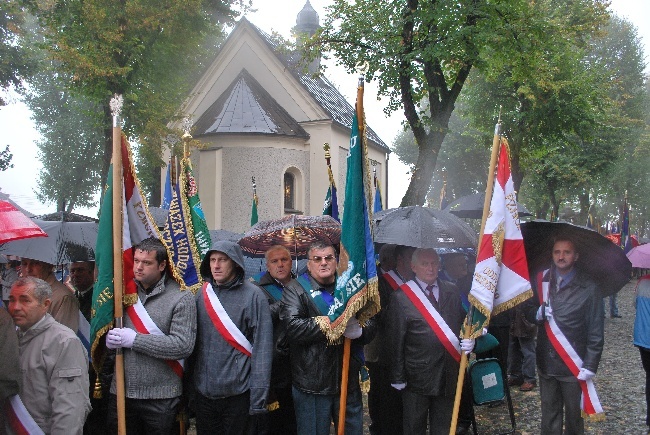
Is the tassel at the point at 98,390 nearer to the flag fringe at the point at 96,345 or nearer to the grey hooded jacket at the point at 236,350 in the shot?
the flag fringe at the point at 96,345

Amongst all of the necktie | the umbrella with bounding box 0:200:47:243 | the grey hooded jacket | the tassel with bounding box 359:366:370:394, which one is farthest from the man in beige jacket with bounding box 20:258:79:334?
the necktie

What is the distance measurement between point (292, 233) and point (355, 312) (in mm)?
1982

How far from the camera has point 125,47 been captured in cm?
1533

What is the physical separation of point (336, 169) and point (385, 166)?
7184 millimetres

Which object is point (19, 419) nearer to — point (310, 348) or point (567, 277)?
point (310, 348)

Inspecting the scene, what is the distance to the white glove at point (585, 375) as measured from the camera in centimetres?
454

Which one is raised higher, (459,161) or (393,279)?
(459,161)

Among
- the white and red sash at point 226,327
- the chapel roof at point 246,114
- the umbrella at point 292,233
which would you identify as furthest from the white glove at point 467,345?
the chapel roof at point 246,114

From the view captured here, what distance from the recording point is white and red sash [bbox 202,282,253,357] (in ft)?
13.3

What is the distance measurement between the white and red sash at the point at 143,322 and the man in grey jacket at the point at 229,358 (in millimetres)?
259

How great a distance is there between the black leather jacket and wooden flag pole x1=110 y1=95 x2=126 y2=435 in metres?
1.17

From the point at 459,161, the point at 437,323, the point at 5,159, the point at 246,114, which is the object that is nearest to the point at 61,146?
the point at 5,159

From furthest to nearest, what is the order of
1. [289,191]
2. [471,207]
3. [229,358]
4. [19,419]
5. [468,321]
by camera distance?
[289,191]
[471,207]
[468,321]
[229,358]
[19,419]

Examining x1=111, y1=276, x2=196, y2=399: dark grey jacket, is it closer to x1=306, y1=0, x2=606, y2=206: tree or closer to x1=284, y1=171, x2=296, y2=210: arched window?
x1=306, y1=0, x2=606, y2=206: tree
